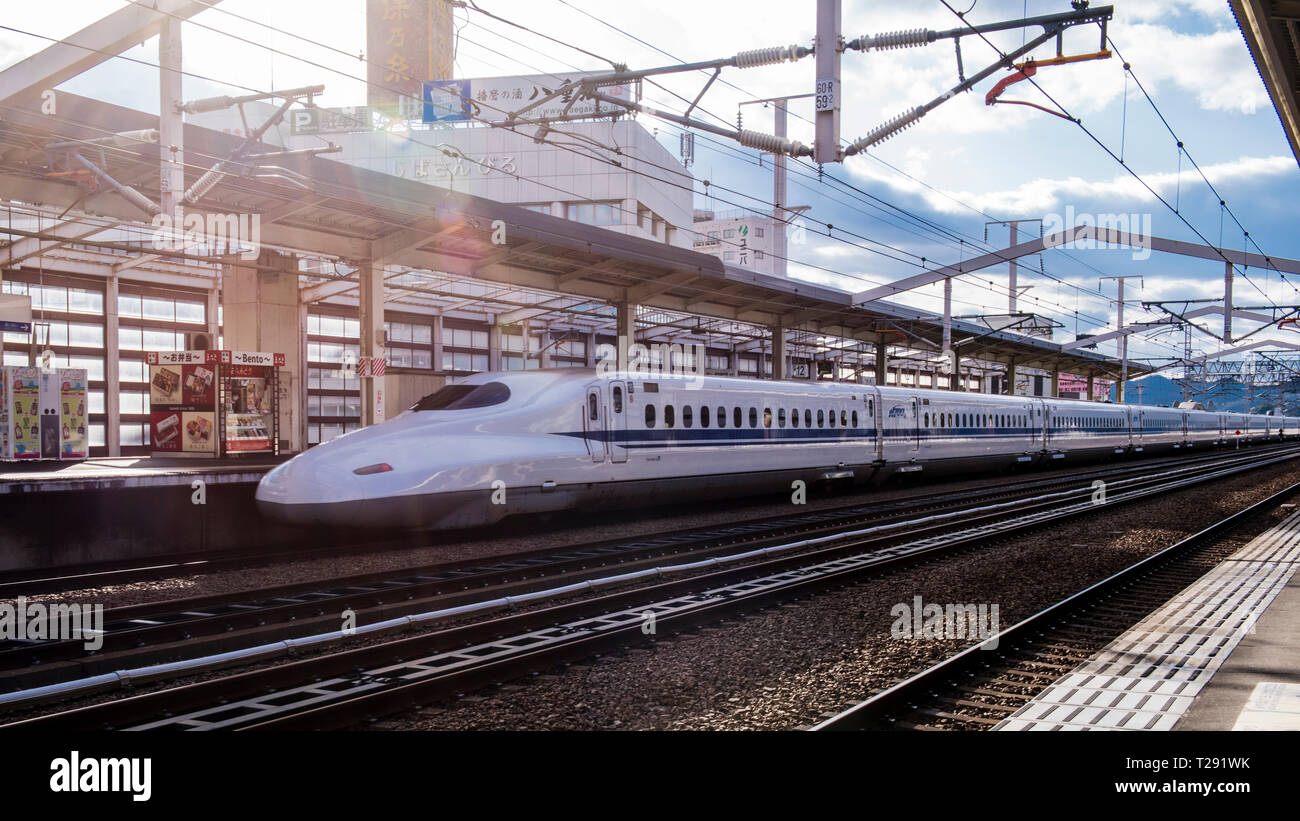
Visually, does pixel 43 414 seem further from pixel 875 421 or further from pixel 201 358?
pixel 875 421

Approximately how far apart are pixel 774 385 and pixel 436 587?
35.7ft

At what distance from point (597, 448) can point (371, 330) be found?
7562 millimetres

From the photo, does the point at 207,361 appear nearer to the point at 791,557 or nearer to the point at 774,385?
the point at 774,385

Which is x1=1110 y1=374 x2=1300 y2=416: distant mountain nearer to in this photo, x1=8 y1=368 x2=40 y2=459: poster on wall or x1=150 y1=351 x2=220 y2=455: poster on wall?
x1=150 y1=351 x2=220 y2=455: poster on wall

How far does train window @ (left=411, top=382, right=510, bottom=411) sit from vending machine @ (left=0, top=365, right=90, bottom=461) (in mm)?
8147

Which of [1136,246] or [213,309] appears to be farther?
[213,309]

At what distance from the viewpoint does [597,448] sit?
1392cm

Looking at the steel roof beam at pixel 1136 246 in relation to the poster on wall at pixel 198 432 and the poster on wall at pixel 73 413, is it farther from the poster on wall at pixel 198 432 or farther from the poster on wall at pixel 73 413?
the poster on wall at pixel 73 413

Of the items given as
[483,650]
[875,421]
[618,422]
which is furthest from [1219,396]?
[483,650]

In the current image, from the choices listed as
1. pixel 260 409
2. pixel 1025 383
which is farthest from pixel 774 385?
pixel 1025 383

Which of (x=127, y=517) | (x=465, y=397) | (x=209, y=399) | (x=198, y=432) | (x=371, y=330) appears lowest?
(x=127, y=517)

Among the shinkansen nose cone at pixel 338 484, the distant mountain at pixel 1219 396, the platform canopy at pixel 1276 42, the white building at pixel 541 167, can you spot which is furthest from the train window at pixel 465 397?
the distant mountain at pixel 1219 396

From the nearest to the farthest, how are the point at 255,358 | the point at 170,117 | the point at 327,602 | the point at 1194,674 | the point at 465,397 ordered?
the point at 1194,674, the point at 327,602, the point at 465,397, the point at 170,117, the point at 255,358
